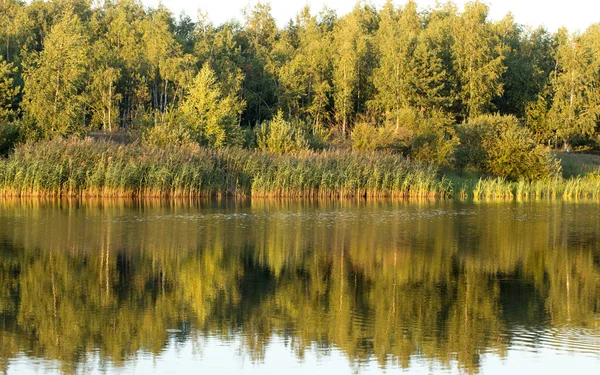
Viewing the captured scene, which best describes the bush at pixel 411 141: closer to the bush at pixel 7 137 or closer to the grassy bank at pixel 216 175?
the grassy bank at pixel 216 175

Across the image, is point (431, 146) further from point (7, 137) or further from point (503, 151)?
point (7, 137)

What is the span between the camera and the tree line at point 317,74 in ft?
165

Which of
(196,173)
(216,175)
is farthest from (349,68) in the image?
(196,173)

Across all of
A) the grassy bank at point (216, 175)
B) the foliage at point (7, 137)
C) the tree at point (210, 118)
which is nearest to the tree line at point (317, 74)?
the tree at point (210, 118)

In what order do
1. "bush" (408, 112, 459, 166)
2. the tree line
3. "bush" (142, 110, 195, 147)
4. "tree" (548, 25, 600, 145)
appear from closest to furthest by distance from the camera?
1. "bush" (142, 110, 195, 147)
2. "bush" (408, 112, 459, 166)
3. the tree line
4. "tree" (548, 25, 600, 145)

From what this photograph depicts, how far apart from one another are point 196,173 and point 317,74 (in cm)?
3239

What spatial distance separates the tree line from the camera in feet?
165

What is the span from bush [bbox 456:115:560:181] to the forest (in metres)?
0.09

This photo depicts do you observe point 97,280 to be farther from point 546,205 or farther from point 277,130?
point 277,130

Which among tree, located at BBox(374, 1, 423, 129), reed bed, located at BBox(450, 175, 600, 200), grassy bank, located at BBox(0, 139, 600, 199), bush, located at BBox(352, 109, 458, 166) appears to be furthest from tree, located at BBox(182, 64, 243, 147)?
tree, located at BBox(374, 1, 423, 129)

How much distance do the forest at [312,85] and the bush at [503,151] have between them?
94 millimetres

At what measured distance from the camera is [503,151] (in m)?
46.7

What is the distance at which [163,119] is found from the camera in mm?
47031

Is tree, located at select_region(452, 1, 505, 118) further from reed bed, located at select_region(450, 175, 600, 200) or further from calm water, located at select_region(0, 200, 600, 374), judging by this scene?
calm water, located at select_region(0, 200, 600, 374)
